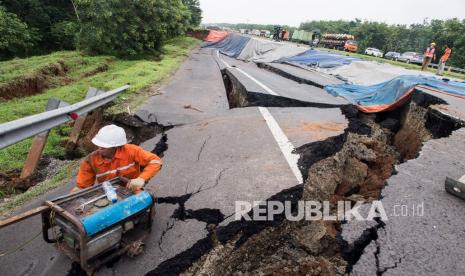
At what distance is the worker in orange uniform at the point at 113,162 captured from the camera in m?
3.55

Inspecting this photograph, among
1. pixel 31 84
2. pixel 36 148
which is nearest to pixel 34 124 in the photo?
pixel 36 148

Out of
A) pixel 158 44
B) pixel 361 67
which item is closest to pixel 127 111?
pixel 361 67

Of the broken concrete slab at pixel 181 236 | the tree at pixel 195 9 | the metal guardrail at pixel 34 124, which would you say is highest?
the tree at pixel 195 9

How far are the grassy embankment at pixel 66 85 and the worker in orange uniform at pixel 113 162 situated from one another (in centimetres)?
166

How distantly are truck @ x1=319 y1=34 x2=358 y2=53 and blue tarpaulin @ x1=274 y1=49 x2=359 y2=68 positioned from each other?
73.0ft

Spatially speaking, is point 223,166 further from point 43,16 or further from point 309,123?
point 43,16

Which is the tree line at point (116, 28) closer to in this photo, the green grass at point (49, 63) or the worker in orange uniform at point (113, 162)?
the green grass at point (49, 63)

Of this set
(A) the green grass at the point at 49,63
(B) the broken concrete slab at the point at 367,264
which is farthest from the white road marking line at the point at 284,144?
(A) the green grass at the point at 49,63

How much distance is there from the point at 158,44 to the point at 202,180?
19.1 m

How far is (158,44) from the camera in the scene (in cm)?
2180

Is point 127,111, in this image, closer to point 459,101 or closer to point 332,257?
point 332,257

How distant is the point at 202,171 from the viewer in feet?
15.4

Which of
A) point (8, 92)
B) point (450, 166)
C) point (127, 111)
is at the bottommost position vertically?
point (8, 92)

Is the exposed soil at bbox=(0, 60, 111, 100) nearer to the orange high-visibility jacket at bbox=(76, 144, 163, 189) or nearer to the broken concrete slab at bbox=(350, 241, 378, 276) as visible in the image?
the orange high-visibility jacket at bbox=(76, 144, 163, 189)
